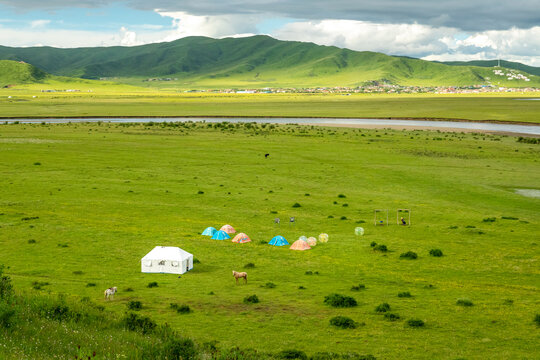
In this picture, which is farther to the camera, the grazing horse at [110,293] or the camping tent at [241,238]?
the camping tent at [241,238]

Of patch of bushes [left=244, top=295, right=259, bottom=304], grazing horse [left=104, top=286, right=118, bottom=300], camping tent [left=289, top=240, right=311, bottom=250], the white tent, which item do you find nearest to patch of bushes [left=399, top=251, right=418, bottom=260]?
camping tent [left=289, top=240, right=311, bottom=250]

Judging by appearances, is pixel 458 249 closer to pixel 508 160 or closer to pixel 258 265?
pixel 258 265

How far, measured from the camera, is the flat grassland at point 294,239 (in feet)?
87.7

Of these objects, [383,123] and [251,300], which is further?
[383,123]

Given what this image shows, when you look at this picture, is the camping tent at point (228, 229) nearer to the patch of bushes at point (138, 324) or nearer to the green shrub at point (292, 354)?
the patch of bushes at point (138, 324)

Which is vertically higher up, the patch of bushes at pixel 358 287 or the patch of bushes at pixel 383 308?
the patch of bushes at pixel 383 308

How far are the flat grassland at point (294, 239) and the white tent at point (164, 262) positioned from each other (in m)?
0.62

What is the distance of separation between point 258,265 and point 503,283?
1528 centimetres

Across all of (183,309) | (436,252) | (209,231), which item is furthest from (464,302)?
(209,231)

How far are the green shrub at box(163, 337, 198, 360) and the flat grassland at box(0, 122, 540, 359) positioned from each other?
3.48m

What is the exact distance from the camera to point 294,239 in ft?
144

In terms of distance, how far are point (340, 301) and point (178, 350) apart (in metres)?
12.9

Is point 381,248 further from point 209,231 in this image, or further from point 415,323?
point 415,323

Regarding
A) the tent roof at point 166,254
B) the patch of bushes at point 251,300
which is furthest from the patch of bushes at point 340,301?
the tent roof at point 166,254
